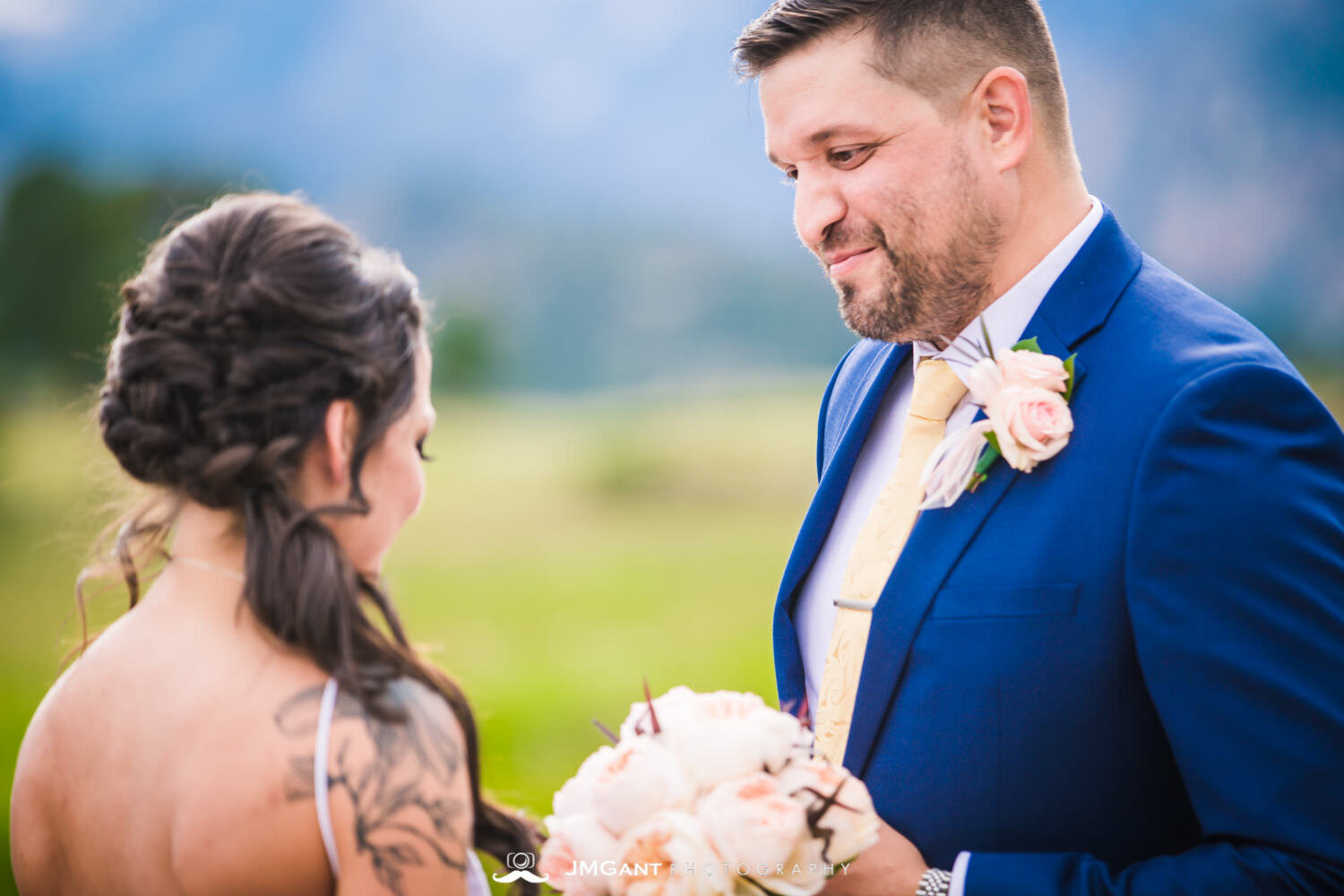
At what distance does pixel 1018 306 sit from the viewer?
8.34 feet

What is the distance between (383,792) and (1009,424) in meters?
1.50

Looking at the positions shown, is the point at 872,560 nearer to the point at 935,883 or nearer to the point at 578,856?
the point at 935,883

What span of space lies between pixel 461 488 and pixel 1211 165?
58.2 meters

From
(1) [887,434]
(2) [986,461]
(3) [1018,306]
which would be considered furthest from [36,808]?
(3) [1018,306]

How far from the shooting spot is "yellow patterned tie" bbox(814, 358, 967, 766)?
94.2 inches

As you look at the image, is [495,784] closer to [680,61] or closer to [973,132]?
[973,132]

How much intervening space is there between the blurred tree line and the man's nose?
1332 inches

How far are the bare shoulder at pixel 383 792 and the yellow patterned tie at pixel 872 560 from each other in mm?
964

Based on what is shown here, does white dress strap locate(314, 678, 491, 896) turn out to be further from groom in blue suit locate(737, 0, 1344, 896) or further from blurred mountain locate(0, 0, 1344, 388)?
blurred mountain locate(0, 0, 1344, 388)

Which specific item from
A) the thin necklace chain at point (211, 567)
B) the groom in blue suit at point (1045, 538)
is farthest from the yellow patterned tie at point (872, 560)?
the thin necklace chain at point (211, 567)

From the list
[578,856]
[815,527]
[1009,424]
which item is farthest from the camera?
[815,527]

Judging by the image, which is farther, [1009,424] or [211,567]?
[1009,424]

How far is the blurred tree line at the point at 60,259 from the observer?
33625mm

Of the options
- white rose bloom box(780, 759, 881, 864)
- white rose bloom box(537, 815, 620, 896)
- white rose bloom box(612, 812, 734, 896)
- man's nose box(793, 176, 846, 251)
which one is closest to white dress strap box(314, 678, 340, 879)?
white rose bloom box(537, 815, 620, 896)
